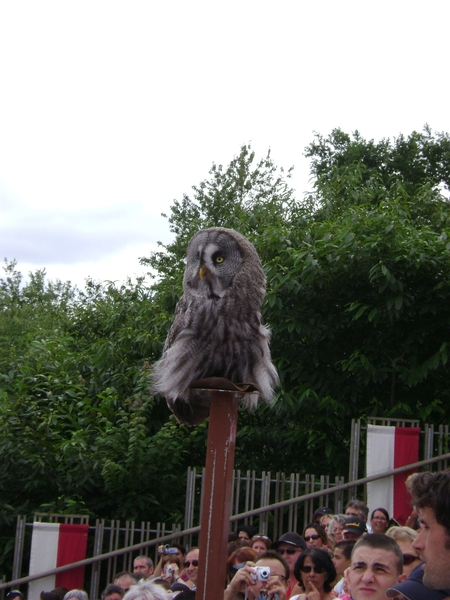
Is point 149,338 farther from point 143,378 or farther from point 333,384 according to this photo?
point 333,384

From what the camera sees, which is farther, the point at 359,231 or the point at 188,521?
the point at 359,231

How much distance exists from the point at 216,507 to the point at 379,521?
3443 millimetres

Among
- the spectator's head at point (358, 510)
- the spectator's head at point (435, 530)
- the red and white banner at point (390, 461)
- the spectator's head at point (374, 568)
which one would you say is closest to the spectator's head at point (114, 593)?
the spectator's head at point (358, 510)

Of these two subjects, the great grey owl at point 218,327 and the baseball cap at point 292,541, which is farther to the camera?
the baseball cap at point 292,541

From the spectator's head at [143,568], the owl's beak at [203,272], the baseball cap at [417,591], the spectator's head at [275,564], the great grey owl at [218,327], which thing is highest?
the owl's beak at [203,272]

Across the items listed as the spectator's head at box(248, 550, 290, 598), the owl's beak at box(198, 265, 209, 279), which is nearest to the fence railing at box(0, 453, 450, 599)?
the spectator's head at box(248, 550, 290, 598)

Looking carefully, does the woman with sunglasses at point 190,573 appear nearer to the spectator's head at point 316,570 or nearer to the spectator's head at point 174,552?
the spectator's head at point 174,552

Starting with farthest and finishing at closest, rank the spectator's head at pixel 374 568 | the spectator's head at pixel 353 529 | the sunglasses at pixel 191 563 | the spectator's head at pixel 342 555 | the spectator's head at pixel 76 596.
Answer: the spectator's head at pixel 76 596 → the sunglasses at pixel 191 563 → the spectator's head at pixel 353 529 → the spectator's head at pixel 342 555 → the spectator's head at pixel 374 568

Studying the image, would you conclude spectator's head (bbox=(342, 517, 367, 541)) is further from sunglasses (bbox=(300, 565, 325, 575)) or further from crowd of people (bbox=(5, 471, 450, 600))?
sunglasses (bbox=(300, 565, 325, 575))

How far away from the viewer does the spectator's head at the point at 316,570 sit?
4.86 metres

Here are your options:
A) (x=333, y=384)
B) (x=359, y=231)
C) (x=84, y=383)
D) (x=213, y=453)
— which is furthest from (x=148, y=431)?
(x=213, y=453)

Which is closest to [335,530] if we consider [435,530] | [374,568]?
[374,568]

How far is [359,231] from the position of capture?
9.84 m

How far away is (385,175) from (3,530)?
54.7 ft
